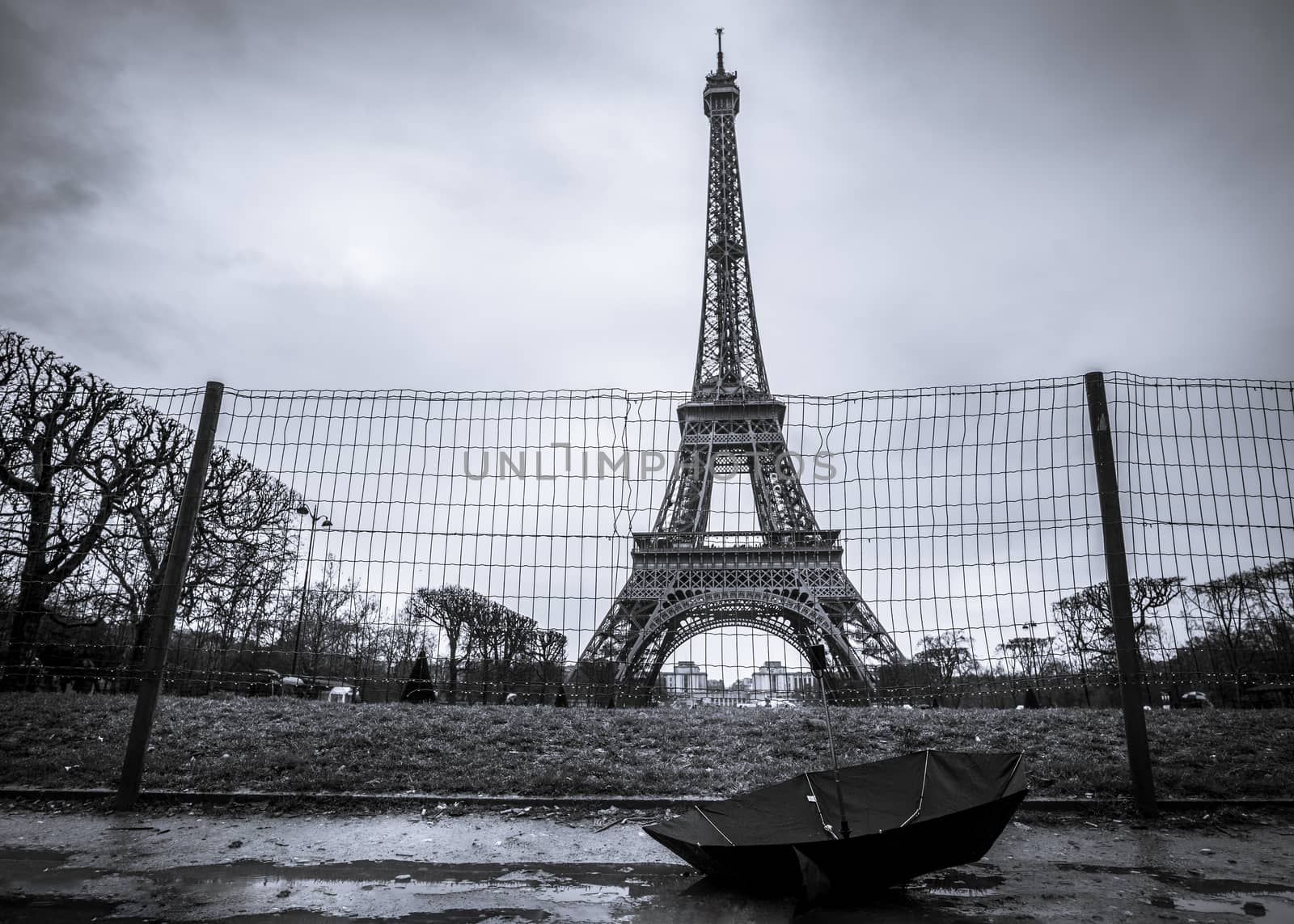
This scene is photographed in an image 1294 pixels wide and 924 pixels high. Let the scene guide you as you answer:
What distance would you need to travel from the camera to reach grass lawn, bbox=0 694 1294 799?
214 inches

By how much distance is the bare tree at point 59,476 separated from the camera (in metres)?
6.96

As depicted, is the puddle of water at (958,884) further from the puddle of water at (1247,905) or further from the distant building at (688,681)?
the distant building at (688,681)

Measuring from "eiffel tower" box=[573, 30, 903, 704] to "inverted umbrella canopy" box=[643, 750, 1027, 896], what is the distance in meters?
0.91

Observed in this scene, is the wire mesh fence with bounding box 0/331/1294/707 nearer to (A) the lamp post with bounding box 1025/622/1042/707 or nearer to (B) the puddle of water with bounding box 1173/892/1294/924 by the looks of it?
(A) the lamp post with bounding box 1025/622/1042/707

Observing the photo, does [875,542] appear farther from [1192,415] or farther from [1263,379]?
[1263,379]

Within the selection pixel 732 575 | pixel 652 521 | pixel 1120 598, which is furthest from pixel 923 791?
pixel 732 575

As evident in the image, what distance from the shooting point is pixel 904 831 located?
2828 mm

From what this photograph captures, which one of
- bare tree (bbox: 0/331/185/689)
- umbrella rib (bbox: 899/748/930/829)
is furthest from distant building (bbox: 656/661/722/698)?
bare tree (bbox: 0/331/185/689)

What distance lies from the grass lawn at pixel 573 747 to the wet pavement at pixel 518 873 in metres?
0.58

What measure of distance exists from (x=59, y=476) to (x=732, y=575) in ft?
27.5

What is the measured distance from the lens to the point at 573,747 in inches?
262

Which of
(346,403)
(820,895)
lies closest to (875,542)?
(820,895)

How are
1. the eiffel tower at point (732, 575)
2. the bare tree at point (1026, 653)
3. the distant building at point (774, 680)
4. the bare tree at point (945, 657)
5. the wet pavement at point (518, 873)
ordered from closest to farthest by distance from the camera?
the wet pavement at point (518, 873), the bare tree at point (1026, 653), the bare tree at point (945, 657), the distant building at point (774, 680), the eiffel tower at point (732, 575)

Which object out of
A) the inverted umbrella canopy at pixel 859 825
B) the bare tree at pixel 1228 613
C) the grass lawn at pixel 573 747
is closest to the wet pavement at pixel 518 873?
the inverted umbrella canopy at pixel 859 825
